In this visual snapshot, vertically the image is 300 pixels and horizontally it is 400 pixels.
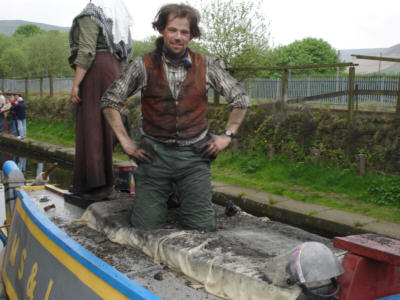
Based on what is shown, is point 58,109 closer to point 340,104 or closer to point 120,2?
point 340,104

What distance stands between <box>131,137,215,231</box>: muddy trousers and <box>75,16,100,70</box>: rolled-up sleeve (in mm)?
1102

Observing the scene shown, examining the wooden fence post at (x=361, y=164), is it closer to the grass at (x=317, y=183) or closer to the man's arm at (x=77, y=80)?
the grass at (x=317, y=183)

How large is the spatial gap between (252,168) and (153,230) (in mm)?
6303

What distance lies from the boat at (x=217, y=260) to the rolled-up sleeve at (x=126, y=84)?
698 millimetres

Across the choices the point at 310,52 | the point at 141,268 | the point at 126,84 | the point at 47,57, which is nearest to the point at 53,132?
the point at 126,84

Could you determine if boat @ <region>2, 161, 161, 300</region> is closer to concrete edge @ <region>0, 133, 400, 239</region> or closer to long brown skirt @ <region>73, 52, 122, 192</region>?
long brown skirt @ <region>73, 52, 122, 192</region>

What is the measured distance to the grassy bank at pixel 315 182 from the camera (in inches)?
252

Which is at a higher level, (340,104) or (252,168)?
(340,104)

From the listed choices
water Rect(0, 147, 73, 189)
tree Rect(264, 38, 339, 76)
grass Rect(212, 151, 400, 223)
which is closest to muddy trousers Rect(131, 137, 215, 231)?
grass Rect(212, 151, 400, 223)

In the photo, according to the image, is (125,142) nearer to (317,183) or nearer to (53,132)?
(317,183)

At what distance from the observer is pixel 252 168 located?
8.73 meters

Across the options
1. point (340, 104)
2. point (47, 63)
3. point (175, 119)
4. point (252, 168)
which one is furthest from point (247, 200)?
point (47, 63)

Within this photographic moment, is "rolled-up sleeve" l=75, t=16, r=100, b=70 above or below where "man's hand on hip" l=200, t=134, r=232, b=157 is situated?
above

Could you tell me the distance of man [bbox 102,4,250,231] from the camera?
260 centimetres
